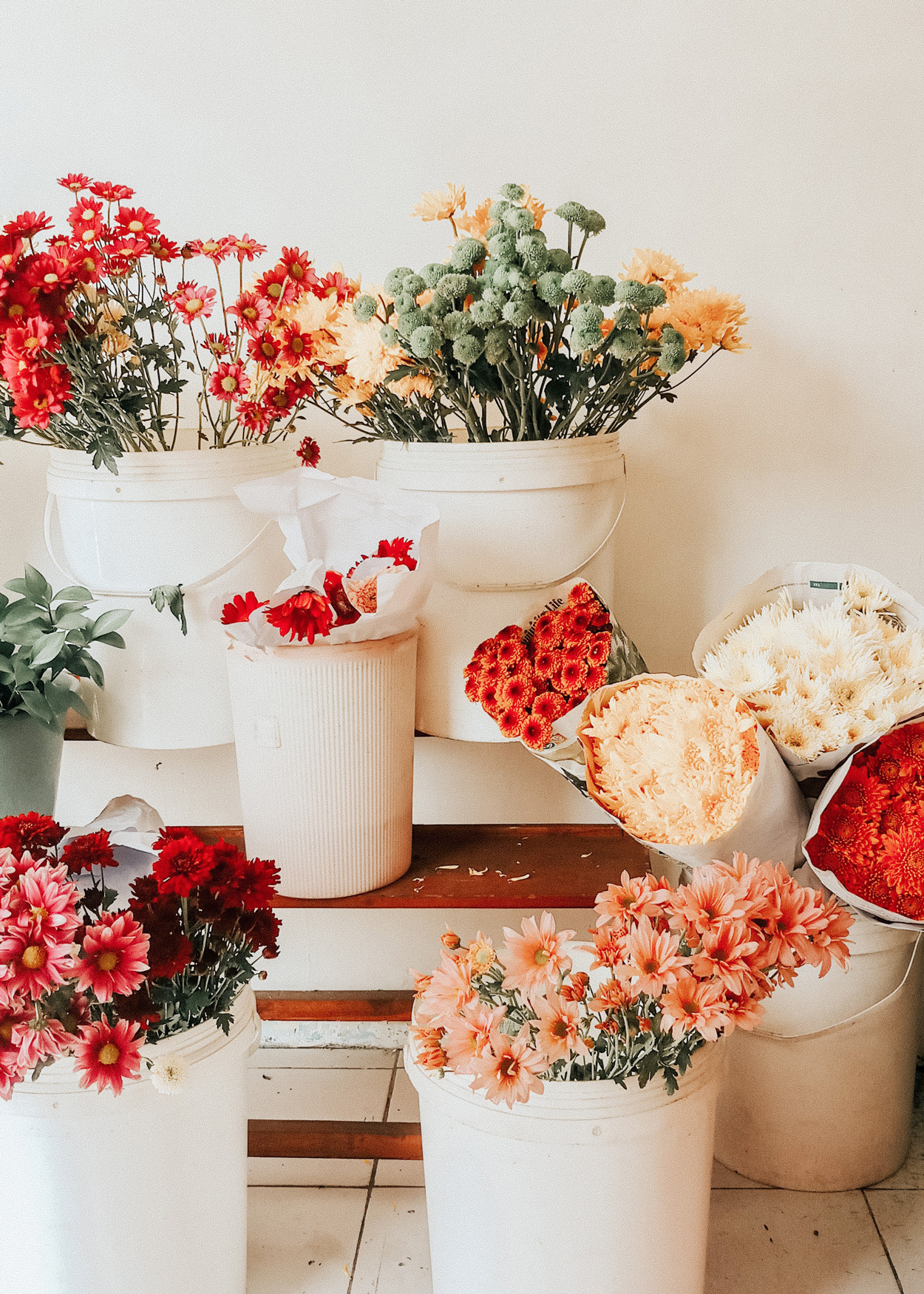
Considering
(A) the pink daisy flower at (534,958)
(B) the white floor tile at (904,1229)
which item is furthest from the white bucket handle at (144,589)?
(B) the white floor tile at (904,1229)

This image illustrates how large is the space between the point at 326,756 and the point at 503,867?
31 centimetres

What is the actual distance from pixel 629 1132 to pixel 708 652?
0.50m

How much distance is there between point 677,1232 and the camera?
1.05 metres

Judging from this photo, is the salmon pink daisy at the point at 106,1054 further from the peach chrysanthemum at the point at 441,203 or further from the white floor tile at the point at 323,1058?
the peach chrysanthemum at the point at 441,203

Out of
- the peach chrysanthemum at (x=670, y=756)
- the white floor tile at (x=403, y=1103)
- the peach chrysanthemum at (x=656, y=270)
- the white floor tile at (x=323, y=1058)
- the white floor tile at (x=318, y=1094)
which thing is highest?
the peach chrysanthemum at (x=656, y=270)

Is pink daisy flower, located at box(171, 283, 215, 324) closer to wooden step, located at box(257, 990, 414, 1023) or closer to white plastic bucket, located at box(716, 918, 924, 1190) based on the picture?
wooden step, located at box(257, 990, 414, 1023)

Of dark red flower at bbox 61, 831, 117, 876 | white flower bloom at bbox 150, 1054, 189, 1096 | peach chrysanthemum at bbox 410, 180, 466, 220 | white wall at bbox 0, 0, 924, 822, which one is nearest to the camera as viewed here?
white flower bloom at bbox 150, 1054, 189, 1096

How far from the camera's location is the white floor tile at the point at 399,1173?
1.43m

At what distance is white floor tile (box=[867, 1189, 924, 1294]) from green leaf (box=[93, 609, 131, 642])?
1204mm

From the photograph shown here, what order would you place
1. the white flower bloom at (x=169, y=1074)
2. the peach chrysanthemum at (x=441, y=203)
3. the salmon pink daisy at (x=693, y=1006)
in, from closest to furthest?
the salmon pink daisy at (x=693, y=1006) → the white flower bloom at (x=169, y=1074) → the peach chrysanthemum at (x=441, y=203)

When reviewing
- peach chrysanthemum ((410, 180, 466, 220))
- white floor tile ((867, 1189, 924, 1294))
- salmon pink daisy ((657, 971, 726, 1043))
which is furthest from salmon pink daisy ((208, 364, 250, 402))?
white floor tile ((867, 1189, 924, 1294))

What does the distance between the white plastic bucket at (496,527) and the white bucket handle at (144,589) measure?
0.19m

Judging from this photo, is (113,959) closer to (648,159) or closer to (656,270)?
(656,270)

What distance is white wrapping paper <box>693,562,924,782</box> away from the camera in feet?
3.92
